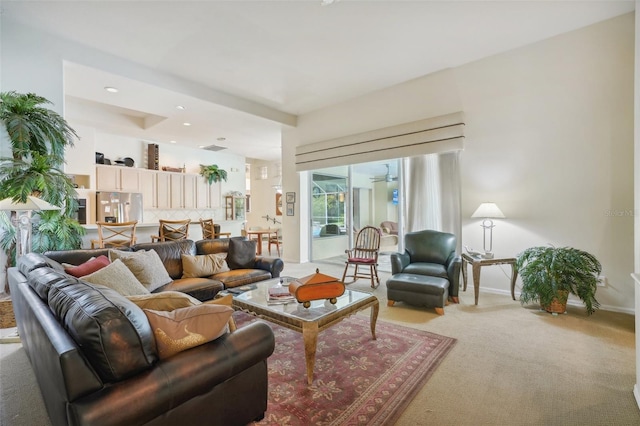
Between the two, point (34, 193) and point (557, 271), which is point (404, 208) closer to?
point (557, 271)

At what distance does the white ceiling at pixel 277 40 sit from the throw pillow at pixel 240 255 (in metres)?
2.55

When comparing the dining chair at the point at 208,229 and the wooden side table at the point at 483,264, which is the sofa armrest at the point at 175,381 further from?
the dining chair at the point at 208,229

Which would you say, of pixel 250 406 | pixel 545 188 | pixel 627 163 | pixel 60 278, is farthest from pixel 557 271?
pixel 60 278

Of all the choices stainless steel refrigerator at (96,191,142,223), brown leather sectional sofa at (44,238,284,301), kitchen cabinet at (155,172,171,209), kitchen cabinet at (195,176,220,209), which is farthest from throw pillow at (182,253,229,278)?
kitchen cabinet at (195,176,220,209)

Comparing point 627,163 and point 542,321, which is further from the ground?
point 627,163

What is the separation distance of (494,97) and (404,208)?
7.03 feet

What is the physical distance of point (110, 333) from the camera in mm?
1122

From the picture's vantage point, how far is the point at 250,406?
5.25ft

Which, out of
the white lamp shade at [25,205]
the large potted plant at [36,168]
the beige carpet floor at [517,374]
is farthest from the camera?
the large potted plant at [36,168]

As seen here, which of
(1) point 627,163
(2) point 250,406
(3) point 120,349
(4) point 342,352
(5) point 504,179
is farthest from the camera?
(5) point 504,179

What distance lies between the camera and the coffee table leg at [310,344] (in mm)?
2068

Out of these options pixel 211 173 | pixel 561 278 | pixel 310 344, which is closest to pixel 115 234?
pixel 310 344

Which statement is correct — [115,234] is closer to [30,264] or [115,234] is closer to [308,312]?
[30,264]

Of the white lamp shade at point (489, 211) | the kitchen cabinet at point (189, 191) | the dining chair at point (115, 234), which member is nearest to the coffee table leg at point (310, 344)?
the white lamp shade at point (489, 211)
